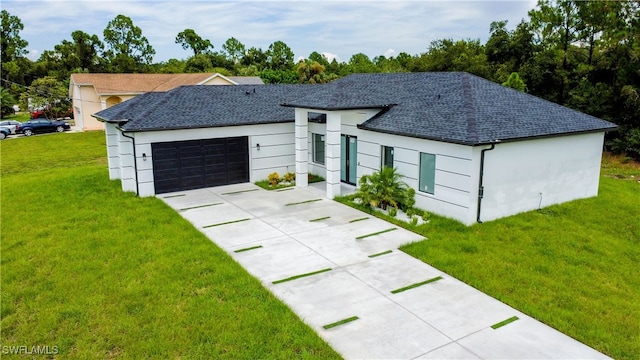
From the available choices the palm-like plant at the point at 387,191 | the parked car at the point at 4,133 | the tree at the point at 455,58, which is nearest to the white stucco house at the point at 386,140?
the palm-like plant at the point at 387,191

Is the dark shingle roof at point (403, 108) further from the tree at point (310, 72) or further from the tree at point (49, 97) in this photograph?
the tree at point (49, 97)

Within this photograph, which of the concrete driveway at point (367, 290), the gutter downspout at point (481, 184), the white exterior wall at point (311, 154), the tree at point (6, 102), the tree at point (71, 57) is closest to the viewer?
the concrete driveway at point (367, 290)

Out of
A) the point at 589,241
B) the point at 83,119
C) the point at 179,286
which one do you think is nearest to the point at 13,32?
the point at 83,119

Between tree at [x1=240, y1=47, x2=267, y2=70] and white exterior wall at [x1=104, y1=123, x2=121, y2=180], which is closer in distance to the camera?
white exterior wall at [x1=104, y1=123, x2=121, y2=180]

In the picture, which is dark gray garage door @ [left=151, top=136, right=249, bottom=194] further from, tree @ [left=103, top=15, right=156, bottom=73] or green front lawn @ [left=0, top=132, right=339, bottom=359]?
tree @ [left=103, top=15, right=156, bottom=73]

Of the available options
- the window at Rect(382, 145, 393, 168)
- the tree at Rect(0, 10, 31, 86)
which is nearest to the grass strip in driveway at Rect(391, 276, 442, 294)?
the window at Rect(382, 145, 393, 168)

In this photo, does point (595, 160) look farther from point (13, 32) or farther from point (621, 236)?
point (13, 32)

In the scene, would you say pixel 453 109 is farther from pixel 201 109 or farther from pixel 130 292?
pixel 130 292
